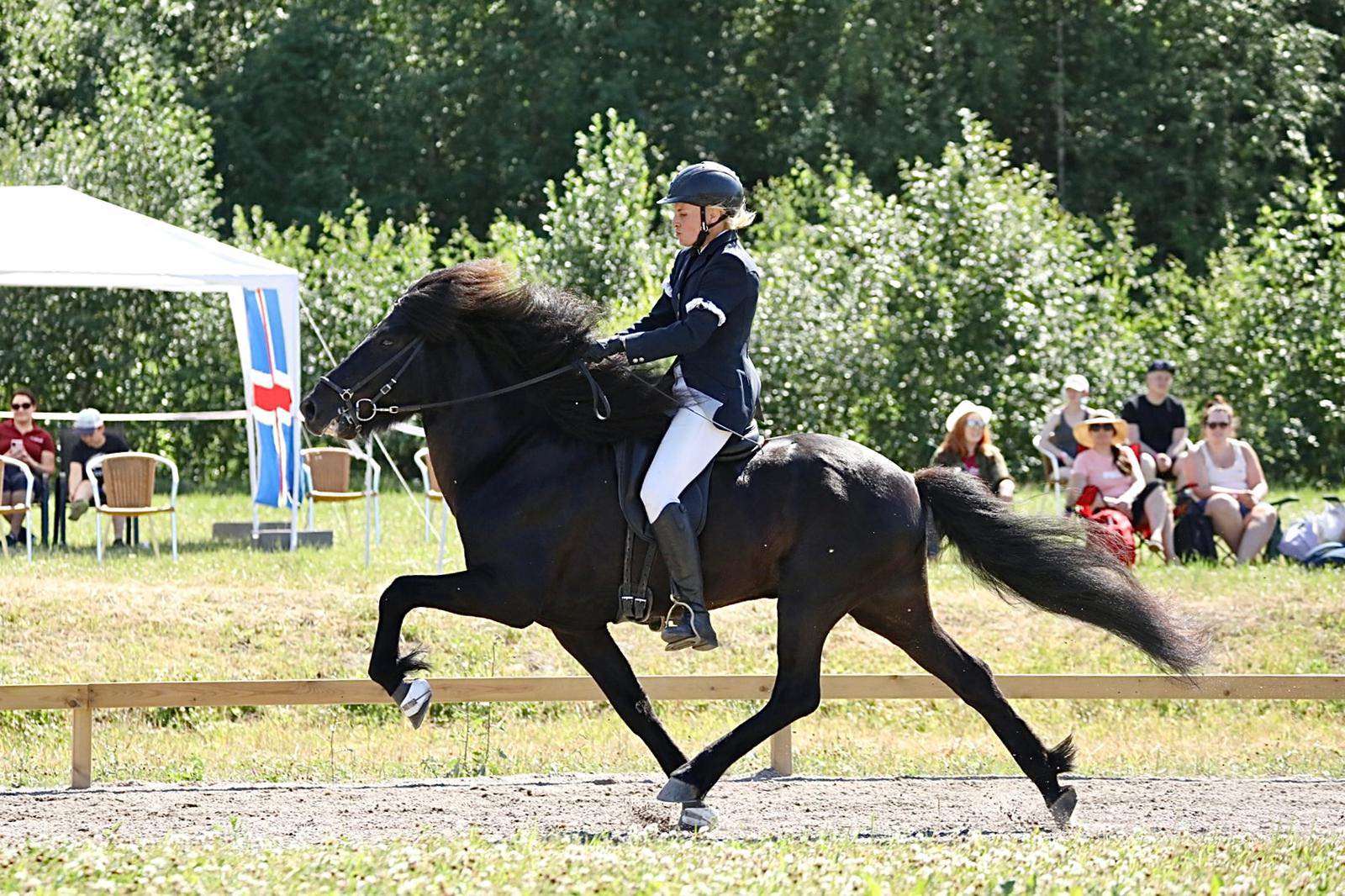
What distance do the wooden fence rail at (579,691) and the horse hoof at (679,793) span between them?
76.1 inches

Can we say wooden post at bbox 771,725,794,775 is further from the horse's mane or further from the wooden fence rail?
the horse's mane

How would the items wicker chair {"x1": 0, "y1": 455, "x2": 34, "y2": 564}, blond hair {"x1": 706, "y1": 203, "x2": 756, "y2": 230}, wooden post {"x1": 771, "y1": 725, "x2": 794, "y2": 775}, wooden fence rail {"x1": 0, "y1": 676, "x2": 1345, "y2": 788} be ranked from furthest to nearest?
wicker chair {"x1": 0, "y1": 455, "x2": 34, "y2": 564} < wooden post {"x1": 771, "y1": 725, "x2": 794, "y2": 775} < wooden fence rail {"x1": 0, "y1": 676, "x2": 1345, "y2": 788} < blond hair {"x1": 706, "y1": 203, "x2": 756, "y2": 230}

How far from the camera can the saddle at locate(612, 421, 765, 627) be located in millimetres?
7418

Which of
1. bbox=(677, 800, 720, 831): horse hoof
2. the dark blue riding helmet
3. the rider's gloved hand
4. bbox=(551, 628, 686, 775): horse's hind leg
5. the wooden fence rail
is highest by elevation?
the dark blue riding helmet

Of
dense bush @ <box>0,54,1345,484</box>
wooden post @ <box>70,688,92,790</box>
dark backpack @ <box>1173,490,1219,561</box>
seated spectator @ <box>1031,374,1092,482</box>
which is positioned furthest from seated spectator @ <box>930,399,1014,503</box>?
dense bush @ <box>0,54,1345,484</box>

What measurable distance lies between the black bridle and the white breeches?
29 centimetres

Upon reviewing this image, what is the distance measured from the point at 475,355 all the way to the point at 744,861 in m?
2.53

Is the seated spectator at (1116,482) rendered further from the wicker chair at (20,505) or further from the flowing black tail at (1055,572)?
the wicker chair at (20,505)

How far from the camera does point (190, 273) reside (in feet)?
48.7

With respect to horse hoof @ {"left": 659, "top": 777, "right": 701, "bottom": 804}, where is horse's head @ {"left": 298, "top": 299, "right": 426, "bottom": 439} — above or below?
above

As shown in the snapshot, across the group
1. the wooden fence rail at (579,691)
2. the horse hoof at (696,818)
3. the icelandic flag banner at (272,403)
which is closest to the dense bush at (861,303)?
the icelandic flag banner at (272,403)

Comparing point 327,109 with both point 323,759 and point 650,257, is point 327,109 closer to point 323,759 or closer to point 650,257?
point 650,257

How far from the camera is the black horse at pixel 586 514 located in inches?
289

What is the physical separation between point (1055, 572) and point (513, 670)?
507cm
